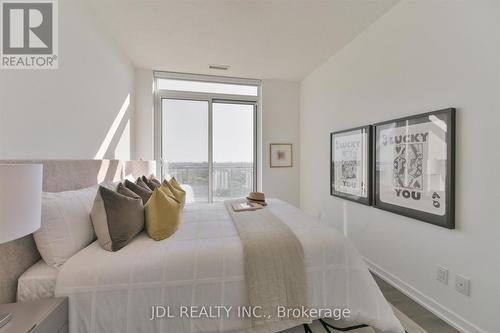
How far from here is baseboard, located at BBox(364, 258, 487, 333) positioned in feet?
5.06

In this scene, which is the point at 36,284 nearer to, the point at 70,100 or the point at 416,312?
the point at 70,100

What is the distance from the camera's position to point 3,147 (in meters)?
1.25

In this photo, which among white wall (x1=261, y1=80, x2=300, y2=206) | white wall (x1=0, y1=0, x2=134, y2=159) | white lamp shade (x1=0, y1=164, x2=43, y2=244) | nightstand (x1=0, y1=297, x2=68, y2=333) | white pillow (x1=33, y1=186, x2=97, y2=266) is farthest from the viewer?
white wall (x1=261, y1=80, x2=300, y2=206)

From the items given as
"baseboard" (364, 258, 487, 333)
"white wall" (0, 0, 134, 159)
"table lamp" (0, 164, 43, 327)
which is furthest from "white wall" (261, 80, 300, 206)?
"table lamp" (0, 164, 43, 327)

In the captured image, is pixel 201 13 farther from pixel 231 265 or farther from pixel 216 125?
pixel 231 265

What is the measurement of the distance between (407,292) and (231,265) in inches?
71.4

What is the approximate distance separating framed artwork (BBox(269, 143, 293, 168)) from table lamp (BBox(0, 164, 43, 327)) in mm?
3445

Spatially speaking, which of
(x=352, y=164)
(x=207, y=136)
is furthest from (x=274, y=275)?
(x=207, y=136)

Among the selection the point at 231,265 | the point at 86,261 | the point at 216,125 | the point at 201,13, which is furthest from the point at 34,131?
the point at 216,125

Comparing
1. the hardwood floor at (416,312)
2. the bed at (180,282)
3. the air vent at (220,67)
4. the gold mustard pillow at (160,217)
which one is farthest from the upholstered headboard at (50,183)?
the hardwood floor at (416,312)

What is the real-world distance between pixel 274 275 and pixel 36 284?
4.24 ft

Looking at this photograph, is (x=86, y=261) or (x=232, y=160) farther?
(x=232, y=160)

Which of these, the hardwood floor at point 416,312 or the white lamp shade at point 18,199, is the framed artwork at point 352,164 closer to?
the hardwood floor at point 416,312

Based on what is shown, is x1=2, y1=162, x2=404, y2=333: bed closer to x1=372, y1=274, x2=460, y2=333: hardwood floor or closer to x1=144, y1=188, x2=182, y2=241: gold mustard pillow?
x1=144, y1=188, x2=182, y2=241: gold mustard pillow
